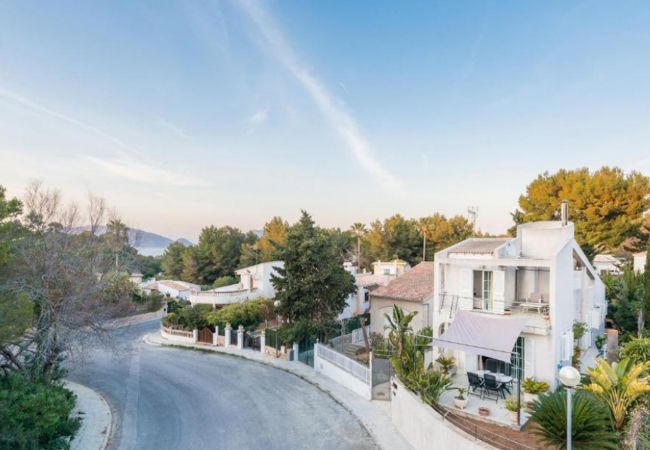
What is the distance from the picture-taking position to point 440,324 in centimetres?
1952

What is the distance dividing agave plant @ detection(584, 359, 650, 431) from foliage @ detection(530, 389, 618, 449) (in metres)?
0.48

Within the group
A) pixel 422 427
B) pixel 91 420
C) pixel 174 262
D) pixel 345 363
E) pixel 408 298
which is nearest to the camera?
pixel 422 427

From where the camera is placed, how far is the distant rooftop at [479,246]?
60.8ft

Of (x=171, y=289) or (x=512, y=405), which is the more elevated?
(x=512, y=405)

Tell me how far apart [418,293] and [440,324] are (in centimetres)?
687

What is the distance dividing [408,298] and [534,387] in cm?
1182

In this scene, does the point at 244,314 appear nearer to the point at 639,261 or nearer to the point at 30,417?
the point at 30,417

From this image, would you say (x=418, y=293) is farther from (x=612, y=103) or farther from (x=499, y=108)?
(x=612, y=103)

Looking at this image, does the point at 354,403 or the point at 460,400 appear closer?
the point at 460,400

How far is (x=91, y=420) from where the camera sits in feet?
54.2

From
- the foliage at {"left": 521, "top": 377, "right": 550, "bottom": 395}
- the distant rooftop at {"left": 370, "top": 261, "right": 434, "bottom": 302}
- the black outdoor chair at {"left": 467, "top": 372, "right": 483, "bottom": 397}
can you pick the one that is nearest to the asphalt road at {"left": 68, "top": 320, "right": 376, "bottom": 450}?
the black outdoor chair at {"left": 467, "top": 372, "right": 483, "bottom": 397}

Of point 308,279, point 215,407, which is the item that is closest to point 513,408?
point 215,407

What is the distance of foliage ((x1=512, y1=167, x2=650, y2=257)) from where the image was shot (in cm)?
3678

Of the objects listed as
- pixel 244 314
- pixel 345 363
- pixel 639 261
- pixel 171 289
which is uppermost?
pixel 639 261
